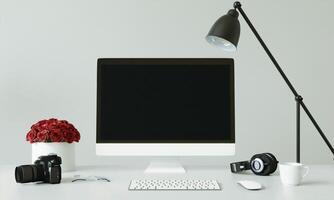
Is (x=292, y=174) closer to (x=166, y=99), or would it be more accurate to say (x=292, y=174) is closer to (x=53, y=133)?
(x=166, y=99)

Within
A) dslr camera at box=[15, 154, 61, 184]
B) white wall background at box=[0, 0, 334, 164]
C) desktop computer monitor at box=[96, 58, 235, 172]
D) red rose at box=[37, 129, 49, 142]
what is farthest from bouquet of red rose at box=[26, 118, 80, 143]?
white wall background at box=[0, 0, 334, 164]

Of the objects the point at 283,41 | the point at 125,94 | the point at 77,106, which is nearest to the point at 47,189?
the point at 125,94

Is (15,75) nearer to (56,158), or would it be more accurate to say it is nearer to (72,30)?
(72,30)

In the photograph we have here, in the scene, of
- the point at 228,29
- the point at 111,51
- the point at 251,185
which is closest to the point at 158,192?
the point at 251,185

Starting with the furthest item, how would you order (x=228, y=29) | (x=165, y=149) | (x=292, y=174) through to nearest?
1. (x=165, y=149)
2. (x=228, y=29)
3. (x=292, y=174)

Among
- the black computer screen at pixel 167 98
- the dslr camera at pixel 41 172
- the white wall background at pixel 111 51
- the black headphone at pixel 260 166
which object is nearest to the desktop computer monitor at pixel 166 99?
the black computer screen at pixel 167 98

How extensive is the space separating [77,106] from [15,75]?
1.32ft

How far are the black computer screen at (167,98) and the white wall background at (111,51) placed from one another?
79 centimetres

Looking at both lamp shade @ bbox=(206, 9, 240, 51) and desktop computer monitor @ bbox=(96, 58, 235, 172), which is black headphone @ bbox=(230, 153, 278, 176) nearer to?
desktop computer monitor @ bbox=(96, 58, 235, 172)

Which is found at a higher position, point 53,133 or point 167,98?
point 167,98

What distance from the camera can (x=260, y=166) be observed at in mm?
1798

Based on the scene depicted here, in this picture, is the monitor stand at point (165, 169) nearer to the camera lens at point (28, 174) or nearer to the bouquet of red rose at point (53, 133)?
the bouquet of red rose at point (53, 133)

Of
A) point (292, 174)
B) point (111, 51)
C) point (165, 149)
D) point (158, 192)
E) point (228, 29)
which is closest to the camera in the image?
point (158, 192)

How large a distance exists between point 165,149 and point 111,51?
1004 mm
